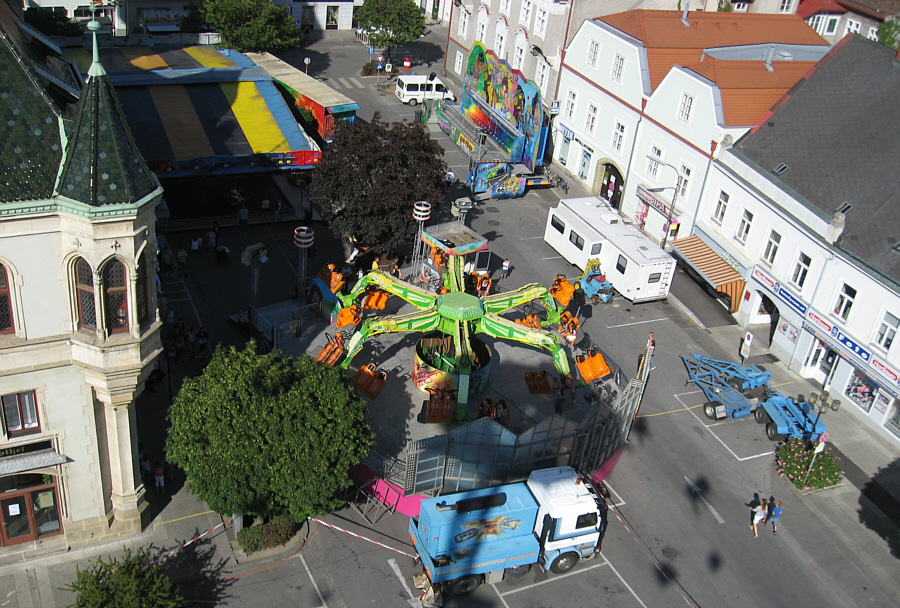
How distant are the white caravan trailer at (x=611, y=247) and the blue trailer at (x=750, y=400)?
19.6ft

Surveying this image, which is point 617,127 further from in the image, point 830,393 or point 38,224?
point 38,224

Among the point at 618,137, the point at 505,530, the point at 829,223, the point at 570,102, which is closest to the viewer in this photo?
the point at 505,530

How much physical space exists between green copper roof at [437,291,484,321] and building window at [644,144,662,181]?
22.1 meters

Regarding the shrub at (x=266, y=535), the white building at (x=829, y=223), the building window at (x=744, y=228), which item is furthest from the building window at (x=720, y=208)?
the shrub at (x=266, y=535)

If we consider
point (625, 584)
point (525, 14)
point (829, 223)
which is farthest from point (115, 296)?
point (525, 14)

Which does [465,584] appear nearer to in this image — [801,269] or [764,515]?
[764,515]

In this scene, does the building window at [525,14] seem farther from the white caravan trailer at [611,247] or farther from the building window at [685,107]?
the white caravan trailer at [611,247]

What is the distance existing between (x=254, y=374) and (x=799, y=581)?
21943 millimetres

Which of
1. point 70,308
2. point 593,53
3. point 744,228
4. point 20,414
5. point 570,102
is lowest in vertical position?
point 20,414

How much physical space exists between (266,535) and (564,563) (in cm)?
1100

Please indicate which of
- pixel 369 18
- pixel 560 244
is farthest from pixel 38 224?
pixel 369 18

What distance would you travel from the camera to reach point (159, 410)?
3878 cm

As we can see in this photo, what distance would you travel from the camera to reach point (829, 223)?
145 feet

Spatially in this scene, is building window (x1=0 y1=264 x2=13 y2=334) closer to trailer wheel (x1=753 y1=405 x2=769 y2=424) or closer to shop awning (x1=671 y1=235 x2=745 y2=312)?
trailer wheel (x1=753 y1=405 x2=769 y2=424)
